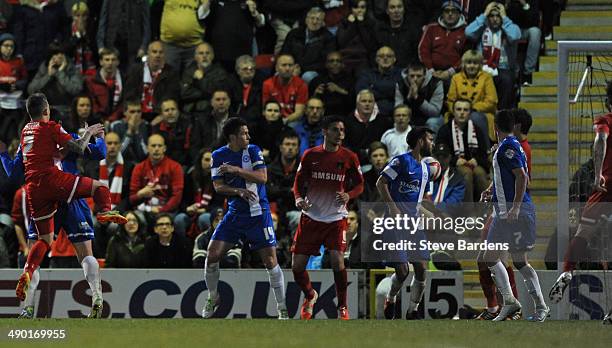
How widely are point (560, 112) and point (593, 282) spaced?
203 cm

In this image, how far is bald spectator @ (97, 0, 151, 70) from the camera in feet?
74.3

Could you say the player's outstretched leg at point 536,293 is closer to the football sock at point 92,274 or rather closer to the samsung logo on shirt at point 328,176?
the samsung logo on shirt at point 328,176

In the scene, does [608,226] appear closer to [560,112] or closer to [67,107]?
[560,112]

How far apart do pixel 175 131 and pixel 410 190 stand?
18.4 ft

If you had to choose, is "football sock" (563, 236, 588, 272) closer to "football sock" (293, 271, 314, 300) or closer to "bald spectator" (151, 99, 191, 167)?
"football sock" (293, 271, 314, 300)

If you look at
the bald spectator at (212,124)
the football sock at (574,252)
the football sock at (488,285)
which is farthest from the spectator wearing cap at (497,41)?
the football sock at (488,285)

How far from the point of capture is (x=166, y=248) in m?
18.8

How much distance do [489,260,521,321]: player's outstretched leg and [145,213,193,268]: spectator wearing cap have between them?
539 centimetres

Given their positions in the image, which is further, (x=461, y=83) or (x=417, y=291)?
(x=461, y=83)

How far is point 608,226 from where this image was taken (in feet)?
52.1

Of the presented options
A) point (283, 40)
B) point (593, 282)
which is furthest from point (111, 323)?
point (283, 40)

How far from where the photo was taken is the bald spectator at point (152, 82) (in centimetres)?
2152

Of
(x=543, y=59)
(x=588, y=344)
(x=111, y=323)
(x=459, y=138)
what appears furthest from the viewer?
(x=543, y=59)

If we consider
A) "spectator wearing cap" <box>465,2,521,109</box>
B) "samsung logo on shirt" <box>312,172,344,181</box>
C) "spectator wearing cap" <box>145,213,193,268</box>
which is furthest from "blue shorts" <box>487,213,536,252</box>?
"spectator wearing cap" <box>465,2,521,109</box>
